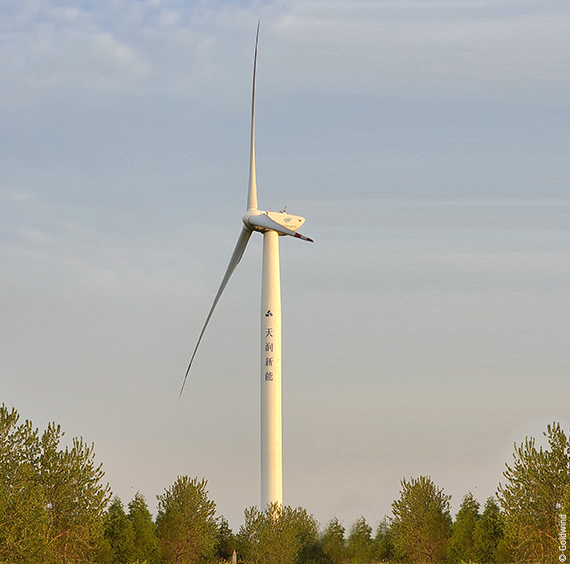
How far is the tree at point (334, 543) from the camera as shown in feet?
322

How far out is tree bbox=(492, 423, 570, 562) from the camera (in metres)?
56.1

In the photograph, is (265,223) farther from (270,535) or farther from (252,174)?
(270,535)

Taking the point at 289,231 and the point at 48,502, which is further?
the point at 289,231

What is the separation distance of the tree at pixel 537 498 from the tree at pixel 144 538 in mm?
40753

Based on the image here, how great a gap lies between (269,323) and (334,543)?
34.0 meters

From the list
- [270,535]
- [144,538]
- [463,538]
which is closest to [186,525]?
[144,538]

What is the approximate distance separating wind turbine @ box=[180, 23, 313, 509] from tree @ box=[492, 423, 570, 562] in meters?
26.3

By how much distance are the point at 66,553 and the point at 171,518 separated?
28.4m

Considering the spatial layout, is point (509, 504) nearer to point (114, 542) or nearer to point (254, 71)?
point (114, 542)

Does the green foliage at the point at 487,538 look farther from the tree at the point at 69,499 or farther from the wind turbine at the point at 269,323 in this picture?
the tree at the point at 69,499

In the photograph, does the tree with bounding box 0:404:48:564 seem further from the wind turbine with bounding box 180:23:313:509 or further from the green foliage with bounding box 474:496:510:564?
the green foliage with bounding box 474:496:510:564

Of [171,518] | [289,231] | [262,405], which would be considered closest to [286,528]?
[262,405]

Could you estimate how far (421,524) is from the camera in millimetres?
88438

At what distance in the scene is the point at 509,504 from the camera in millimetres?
58312
